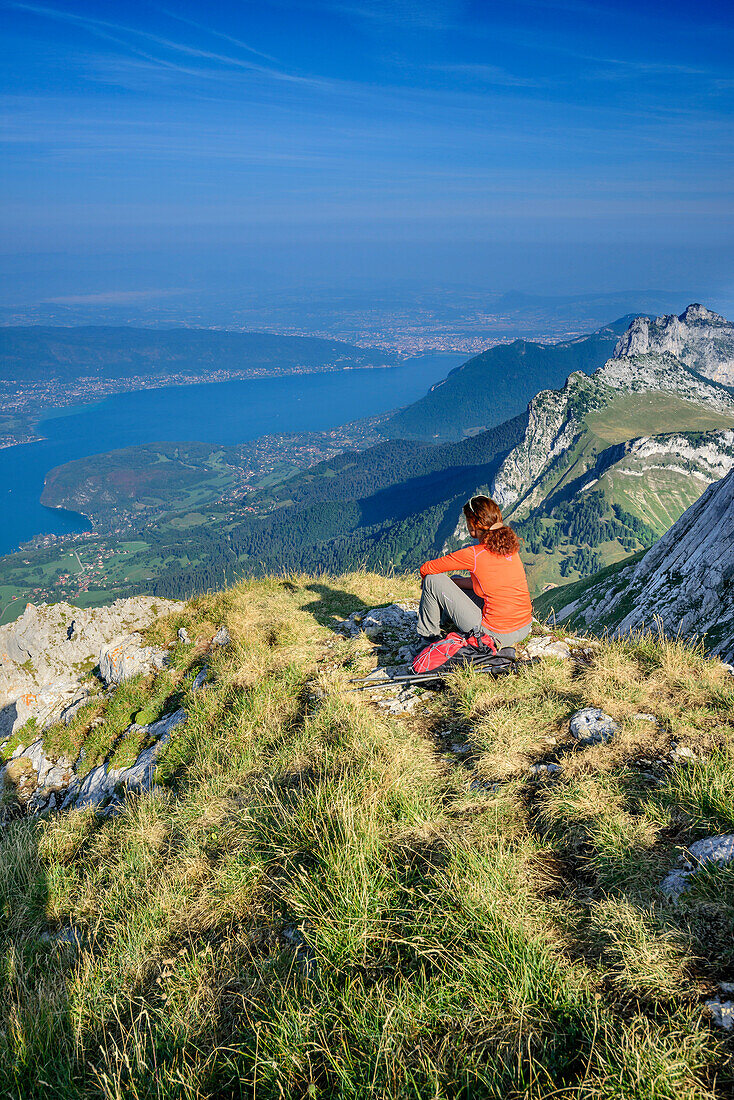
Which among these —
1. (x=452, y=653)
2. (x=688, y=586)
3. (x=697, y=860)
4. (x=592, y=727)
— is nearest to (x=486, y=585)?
(x=452, y=653)

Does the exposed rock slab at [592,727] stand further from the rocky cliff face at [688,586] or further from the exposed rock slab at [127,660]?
the rocky cliff face at [688,586]

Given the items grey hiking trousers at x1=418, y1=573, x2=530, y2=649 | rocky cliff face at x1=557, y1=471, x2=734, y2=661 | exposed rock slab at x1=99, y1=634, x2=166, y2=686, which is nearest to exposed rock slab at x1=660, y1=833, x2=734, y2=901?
grey hiking trousers at x1=418, y1=573, x2=530, y2=649

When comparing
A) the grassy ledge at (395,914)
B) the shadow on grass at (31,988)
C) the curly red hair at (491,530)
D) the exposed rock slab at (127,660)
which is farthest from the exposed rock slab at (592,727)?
the exposed rock slab at (127,660)

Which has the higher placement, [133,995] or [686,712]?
[686,712]

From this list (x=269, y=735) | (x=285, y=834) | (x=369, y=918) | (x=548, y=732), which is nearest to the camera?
(x=369, y=918)

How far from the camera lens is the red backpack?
8.79 m

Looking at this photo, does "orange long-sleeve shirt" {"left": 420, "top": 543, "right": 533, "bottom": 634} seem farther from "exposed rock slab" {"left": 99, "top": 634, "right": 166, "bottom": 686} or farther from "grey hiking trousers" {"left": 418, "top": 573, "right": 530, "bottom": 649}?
"exposed rock slab" {"left": 99, "top": 634, "right": 166, "bottom": 686}

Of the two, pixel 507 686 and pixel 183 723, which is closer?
pixel 507 686

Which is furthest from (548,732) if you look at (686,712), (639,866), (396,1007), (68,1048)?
(68,1048)

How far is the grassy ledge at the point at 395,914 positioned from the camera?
320 centimetres

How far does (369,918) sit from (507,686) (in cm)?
456

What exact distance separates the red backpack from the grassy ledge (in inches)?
38.6

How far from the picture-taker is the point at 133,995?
4.12 m

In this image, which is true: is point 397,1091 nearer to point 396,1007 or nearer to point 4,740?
point 396,1007
